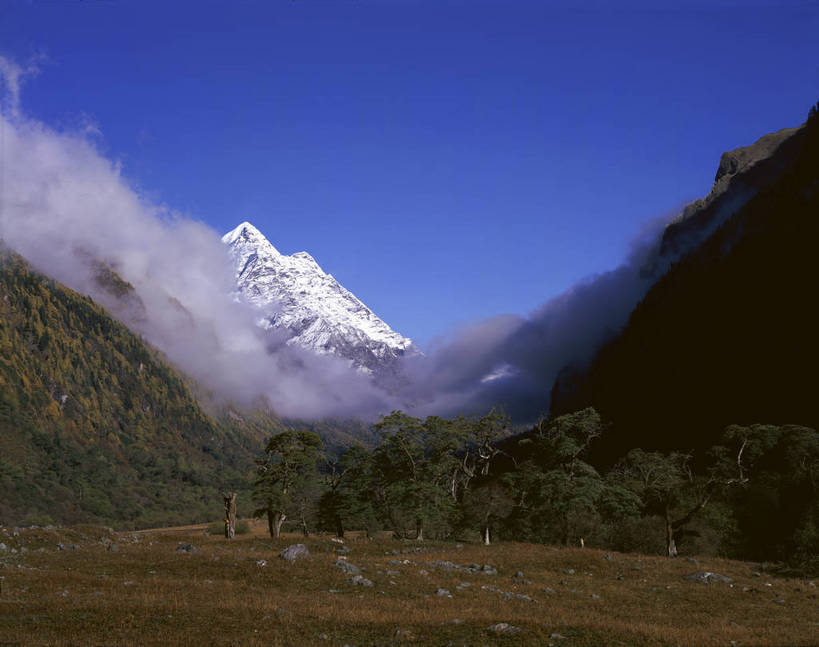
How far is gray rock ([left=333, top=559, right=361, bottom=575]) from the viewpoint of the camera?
→ 3355cm

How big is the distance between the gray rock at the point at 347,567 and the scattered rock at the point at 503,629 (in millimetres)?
14808

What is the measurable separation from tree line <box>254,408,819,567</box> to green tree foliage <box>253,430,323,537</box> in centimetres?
21

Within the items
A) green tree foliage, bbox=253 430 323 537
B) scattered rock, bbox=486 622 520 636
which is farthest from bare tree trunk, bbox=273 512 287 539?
scattered rock, bbox=486 622 520 636

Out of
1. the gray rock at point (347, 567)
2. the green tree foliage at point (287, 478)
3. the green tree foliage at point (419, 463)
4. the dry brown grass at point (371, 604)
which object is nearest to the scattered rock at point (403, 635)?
the dry brown grass at point (371, 604)

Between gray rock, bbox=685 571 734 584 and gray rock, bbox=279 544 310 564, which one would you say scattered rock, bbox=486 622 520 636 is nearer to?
gray rock, bbox=279 544 310 564

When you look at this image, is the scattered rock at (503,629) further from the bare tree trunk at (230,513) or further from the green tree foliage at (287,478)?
the green tree foliage at (287,478)

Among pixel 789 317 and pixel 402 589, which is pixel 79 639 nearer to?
pixel 402 589

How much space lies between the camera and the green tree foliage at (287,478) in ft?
267

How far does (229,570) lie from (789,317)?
586 feet

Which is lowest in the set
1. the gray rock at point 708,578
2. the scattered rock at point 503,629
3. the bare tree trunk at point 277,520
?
the bare tree trunk at point 277,520

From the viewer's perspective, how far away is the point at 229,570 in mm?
32844

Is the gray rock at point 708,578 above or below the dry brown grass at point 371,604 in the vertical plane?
below

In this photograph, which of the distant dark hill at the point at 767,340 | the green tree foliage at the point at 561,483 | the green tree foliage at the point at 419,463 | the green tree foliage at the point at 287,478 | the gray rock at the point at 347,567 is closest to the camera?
the gray rock at the point at 347,567

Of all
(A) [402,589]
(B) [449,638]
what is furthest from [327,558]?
(B) [449,638]
